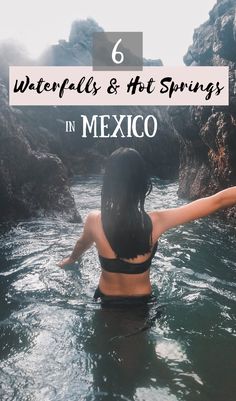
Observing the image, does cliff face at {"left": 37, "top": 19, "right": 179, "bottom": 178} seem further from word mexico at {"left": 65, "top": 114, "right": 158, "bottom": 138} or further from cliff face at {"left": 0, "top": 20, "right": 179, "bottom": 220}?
word mexico at {"left": 65, "top": 114, "right": 158, "bottom": 138}

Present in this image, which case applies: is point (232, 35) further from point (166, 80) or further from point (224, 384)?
point (224, 384)

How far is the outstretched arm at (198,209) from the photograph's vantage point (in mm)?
3562

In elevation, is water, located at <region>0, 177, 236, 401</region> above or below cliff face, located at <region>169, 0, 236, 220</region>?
below

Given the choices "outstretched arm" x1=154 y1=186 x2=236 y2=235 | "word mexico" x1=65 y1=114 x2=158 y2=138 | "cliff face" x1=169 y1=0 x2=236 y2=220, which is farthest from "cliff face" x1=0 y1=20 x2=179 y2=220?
"outstretched arm" x1=154 y1=186 x2=236 y2=235

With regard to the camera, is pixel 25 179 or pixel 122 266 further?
pixel 25 179

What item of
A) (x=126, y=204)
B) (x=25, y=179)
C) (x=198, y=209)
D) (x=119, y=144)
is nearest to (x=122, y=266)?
(x=126, y=204)

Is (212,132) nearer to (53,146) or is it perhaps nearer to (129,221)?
(129,221)

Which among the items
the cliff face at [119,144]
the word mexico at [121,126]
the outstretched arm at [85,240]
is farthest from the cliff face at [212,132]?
the cliff face at [119,144]

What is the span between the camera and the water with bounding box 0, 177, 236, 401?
3113 mm

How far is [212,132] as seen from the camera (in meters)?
11.4

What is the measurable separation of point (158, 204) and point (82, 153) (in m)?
15.3

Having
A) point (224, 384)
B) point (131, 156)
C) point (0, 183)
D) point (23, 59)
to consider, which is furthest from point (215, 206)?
point (23, 59)

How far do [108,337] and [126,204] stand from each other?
1.29 metres

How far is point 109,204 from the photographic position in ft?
11.9
